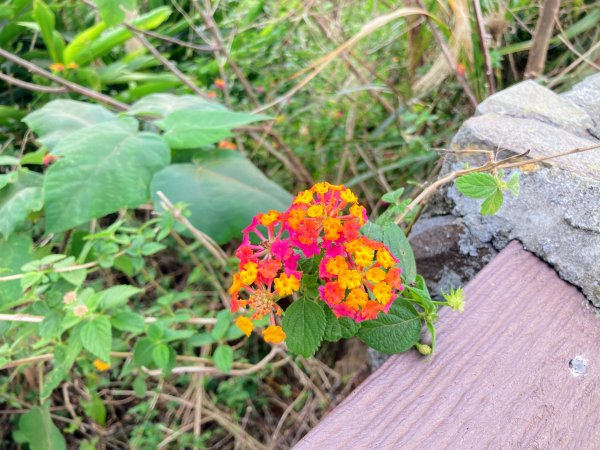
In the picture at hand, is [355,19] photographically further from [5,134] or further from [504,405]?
[504,405]

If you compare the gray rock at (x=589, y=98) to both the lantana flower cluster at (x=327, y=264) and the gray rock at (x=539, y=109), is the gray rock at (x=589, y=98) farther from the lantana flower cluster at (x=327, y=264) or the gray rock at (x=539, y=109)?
the lantana flower cluster at (x=327, y=264)

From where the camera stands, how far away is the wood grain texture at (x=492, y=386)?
44cm

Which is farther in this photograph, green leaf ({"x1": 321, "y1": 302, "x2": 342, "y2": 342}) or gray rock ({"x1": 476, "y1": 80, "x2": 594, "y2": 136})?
gray rock ({"x1": 476, "y1": 80, "x2": 594, "y2": 136})

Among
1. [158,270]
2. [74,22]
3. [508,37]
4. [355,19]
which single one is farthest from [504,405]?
[74,22]

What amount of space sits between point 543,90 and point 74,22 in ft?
6.17

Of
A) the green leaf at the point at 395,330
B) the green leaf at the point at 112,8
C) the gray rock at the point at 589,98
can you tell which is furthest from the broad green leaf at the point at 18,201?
the gray rock at the point at 589,98

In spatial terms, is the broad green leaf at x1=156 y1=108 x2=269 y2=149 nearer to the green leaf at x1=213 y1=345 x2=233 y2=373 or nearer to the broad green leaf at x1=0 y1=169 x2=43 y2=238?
the broad green leaf at x1=0 y1=169 x2=43 y2=238

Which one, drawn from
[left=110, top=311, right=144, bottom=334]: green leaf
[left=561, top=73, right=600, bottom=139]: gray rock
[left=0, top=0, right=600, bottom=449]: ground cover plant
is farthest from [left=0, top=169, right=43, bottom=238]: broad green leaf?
[left=561, top=73, right=600, bottom=139]: gray rock

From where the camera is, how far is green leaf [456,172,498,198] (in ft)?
1.76

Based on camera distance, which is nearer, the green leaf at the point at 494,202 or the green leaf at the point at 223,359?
the green leaf at the point at 494,202

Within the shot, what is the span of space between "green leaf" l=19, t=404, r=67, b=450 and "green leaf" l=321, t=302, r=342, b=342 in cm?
81

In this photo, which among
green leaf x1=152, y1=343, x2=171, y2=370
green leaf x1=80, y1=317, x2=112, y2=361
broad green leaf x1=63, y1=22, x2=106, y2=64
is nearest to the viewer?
green leaf x1=80, y1=317, x2=112, y2=361

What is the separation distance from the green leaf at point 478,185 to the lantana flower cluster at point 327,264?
4.7 inches

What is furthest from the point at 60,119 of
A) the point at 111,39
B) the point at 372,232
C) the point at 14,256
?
the point at 372,232
